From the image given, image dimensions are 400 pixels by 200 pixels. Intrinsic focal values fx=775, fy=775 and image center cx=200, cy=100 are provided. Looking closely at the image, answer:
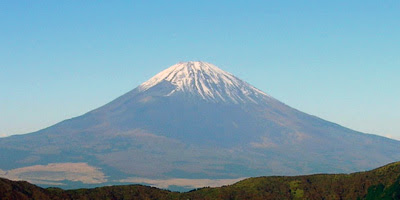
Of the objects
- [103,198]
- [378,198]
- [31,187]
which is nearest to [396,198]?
[378,198]

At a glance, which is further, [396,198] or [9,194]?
[396,198]

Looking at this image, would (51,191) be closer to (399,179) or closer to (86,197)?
(86,197)

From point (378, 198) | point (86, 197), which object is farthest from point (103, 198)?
point (378, 198)

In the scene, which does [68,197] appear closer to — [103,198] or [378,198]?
[103,198]

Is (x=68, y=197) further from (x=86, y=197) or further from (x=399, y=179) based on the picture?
(x=399, y=179)

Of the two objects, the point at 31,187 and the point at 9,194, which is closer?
the point at 9,194

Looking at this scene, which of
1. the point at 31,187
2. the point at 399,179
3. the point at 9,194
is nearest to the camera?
the point at 9,194

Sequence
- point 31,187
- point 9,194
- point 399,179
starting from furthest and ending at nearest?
point 399,179 < point 31,187 < point 9,194
